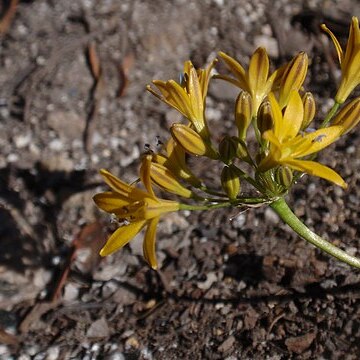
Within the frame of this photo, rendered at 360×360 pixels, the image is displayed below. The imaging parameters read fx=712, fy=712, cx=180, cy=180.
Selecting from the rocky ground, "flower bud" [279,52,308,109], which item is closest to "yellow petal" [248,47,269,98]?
"flower bud" [279,52,308,109]

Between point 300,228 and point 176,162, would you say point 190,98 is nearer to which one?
point 176,162

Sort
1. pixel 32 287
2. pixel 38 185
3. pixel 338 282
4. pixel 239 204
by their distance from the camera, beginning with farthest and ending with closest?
1. pixel 38 185
2. pixel 32 287
3. pixel 338 282
4. pixel 239 204

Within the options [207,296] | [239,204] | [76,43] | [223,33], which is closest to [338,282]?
[207,296]

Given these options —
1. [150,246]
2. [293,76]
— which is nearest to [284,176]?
[293,76]

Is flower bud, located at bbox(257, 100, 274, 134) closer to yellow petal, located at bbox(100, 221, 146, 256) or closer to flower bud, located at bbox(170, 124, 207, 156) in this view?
flower bud, located at bbox(170, 124, 207, 156)

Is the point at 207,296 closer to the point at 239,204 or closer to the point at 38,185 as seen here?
the point at 239,204

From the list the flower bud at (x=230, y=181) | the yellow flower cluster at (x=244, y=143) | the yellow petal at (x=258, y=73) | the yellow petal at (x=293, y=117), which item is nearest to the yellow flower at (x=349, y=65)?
the yellow flower cluster at (x=244, y=143)

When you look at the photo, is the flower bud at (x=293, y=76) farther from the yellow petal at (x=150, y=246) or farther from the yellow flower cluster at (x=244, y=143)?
the yellow petal at (x=150, y=246)
